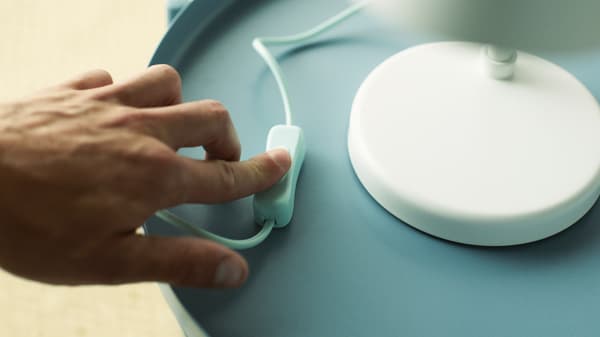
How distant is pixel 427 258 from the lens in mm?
545

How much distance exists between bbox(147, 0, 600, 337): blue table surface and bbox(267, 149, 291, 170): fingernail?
0.05 meters

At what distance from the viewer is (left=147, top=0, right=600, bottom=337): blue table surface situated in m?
0.51

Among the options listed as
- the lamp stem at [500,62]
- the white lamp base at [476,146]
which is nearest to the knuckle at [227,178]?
the white lamp base at [476,146]

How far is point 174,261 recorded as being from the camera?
0.45 metres

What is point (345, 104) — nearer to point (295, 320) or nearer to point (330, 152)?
point (330, 152)

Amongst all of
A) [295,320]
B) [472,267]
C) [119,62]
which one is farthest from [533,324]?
[119,62]

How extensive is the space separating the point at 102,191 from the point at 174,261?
0.21 ft

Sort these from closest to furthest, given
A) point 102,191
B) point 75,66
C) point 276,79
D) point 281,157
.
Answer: point 102,191
point 281,157
point 276,79
point 75,66

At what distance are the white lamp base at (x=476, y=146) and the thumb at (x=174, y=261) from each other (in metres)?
0.16

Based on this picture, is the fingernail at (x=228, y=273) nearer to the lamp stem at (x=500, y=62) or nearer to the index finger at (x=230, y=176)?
the index finger at (x=230, y=176)

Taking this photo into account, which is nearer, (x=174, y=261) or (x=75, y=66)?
(x=174, y=261)

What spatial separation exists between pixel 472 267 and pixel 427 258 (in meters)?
0.03

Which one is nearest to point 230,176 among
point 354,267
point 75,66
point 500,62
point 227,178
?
point 227,178

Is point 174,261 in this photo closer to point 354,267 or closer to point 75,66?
point 354,267
